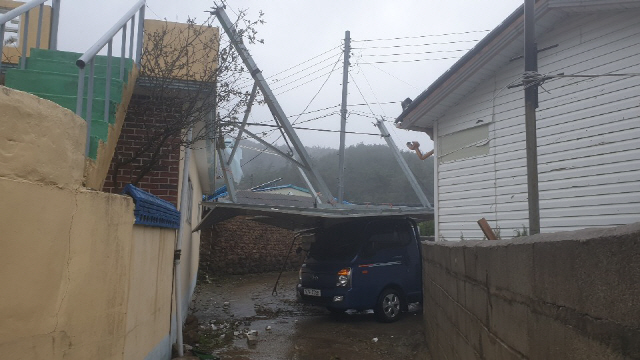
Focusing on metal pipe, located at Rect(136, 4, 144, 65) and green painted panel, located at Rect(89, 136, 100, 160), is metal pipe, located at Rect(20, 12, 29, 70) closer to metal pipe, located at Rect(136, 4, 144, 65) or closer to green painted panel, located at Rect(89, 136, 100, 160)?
→ metal pipe, located at Rect(136, 4, 144, 65)

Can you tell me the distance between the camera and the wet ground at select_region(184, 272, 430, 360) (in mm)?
7574

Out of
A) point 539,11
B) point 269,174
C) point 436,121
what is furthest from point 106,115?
point 269,174

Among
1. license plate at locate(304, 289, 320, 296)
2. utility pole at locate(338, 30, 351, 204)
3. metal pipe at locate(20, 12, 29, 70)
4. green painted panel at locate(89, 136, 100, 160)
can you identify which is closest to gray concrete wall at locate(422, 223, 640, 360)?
green painted panel at locate(89, 136, 100, 160)

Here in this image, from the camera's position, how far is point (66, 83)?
4605mm

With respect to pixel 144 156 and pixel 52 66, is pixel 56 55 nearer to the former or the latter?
pixel 52 66

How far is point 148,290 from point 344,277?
533 centimetres

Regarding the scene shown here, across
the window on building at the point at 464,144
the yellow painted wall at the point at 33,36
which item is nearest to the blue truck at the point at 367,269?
the window on building at the point at 464,144

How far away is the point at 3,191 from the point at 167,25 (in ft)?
13.8

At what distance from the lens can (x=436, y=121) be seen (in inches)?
386

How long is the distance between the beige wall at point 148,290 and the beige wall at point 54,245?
34 centimetres

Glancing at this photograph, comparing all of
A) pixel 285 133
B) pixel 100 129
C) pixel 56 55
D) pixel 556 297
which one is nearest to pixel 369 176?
pixel 285 133

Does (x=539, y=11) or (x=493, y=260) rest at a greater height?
(x=539, y=11)

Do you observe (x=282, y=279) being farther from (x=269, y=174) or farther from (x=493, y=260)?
(x=269, y=174)

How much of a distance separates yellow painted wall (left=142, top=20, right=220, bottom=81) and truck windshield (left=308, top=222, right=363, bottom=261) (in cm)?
495
